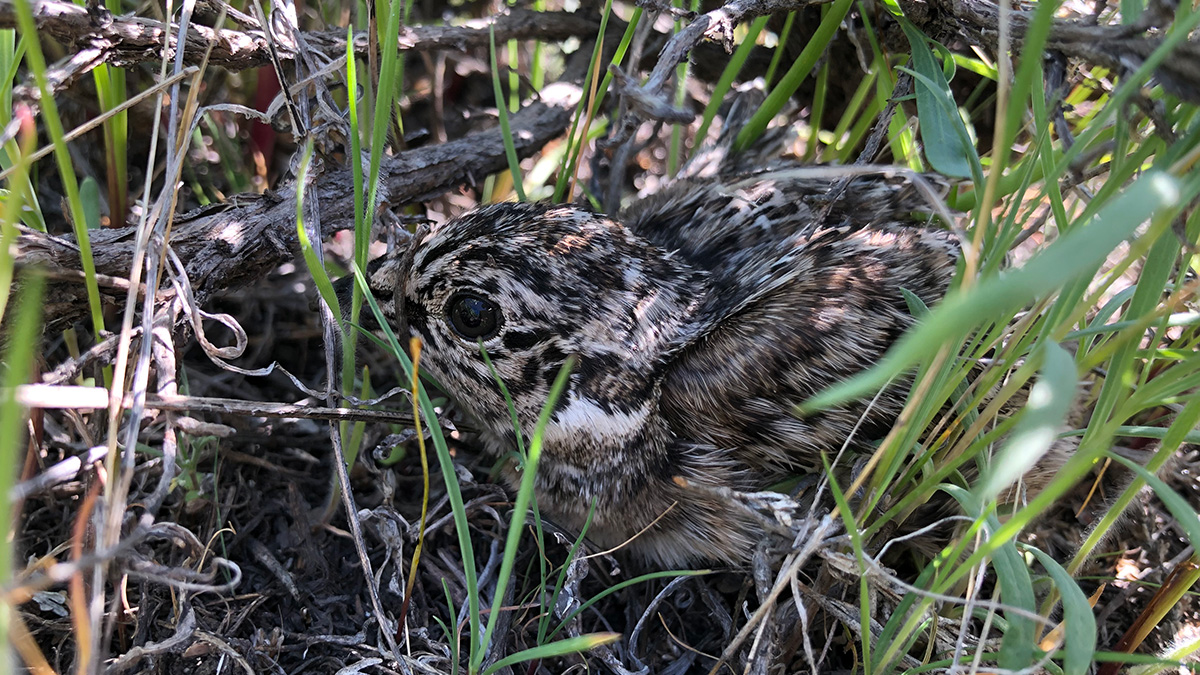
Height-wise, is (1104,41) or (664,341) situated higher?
(1104,41)

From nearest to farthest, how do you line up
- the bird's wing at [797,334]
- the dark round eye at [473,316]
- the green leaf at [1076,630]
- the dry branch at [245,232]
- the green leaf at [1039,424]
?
the green leaf at [1039,424] < the green leaf at [1076,630] < the dry branch at [245,232] < the bird's wing at [797,334] < the dark round eye at [473,316]

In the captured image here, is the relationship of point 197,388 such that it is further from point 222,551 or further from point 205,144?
point 205,144

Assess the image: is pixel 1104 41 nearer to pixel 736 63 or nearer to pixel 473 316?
pixel 736 63

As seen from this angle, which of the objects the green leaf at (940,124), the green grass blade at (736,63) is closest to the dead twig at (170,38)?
the green grass blade at (736,63)

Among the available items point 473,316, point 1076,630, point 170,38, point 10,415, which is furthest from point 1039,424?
point 170,38

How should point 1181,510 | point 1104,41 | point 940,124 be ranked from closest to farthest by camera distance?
point 1181,510
point 1104,41
point 940,124

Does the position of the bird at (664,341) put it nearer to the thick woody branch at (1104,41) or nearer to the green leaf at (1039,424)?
the thick woody branch at (1104,41)
